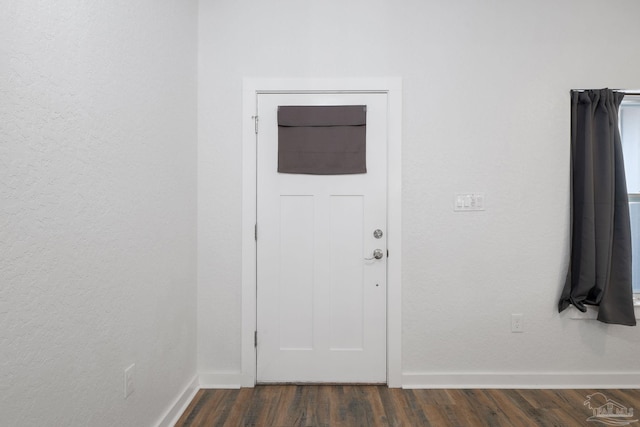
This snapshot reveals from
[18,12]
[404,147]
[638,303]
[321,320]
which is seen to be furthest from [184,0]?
[638,303]

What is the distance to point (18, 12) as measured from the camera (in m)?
1.02

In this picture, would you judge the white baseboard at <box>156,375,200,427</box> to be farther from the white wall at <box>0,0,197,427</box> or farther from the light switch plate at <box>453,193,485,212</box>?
the light switch plate at <box>453,193,485,212</box>

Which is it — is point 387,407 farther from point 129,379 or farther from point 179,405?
point 129,379

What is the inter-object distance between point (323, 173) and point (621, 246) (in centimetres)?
205

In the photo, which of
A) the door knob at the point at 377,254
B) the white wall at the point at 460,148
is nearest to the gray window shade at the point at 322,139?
the white wall at the point at 460,148

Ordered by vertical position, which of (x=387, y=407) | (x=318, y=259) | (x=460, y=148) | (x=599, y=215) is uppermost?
(x=460, y=148)

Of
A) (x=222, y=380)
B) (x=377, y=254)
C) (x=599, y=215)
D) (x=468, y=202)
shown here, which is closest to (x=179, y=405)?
(x=222, y=380)

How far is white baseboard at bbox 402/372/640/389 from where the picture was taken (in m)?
2.36

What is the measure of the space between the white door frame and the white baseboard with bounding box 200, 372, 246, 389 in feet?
0.12

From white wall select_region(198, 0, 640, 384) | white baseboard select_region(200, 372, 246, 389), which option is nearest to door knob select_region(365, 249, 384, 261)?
white wall select_region(198, 0, 640, 384)

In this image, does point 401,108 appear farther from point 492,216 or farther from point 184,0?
point 184,0

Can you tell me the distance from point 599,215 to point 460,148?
1.01 meters

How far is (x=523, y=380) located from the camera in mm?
2367

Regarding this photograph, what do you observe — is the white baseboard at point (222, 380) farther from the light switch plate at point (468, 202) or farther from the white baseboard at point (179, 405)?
the light switch plate at point (468, 202)
